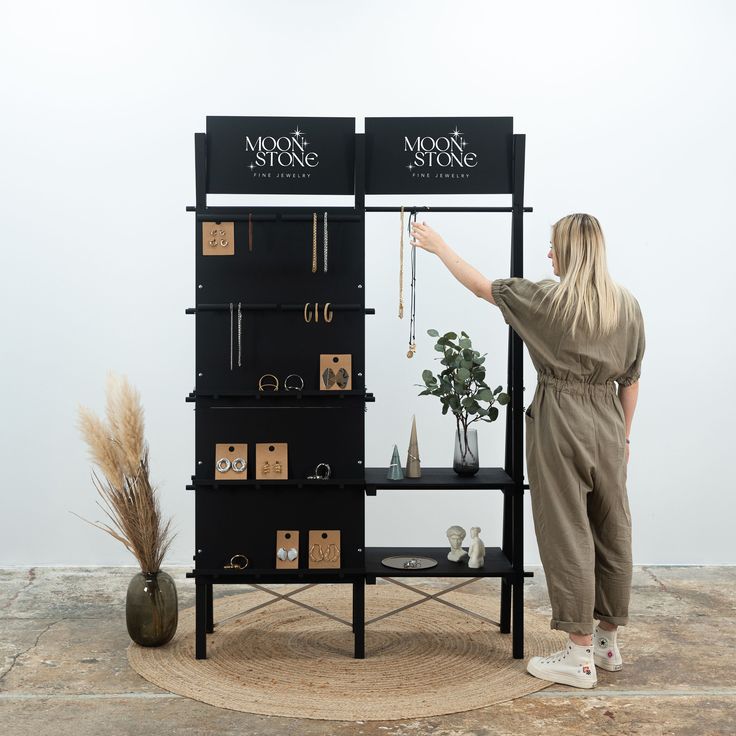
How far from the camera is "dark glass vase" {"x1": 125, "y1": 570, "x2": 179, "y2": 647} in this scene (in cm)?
388

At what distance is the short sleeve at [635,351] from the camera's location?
3547 mm

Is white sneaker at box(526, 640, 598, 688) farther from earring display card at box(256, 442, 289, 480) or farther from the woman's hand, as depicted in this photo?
the woman's hand

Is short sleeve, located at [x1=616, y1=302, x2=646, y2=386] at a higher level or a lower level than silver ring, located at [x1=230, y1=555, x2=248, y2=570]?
higher

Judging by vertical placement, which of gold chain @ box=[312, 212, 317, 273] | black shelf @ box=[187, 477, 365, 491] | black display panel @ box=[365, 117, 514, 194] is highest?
black display panel @ box=[365, 117, 514, 194]

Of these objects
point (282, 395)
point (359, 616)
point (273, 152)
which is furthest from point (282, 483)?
A: point (273, 152)

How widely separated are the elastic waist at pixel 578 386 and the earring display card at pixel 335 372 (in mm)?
729

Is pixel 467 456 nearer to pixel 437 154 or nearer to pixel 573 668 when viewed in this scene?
pixel 573 668

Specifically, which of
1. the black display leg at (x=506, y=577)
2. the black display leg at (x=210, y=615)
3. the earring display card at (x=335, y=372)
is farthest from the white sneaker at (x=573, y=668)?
the black display leg at (x=210, y=615)

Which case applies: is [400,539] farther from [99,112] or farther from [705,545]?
[99,112]

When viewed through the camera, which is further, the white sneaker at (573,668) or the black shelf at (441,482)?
the black shelf at (441,482)

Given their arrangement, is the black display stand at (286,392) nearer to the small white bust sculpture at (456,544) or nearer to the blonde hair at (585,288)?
the small white bust sculpture at (456,544)

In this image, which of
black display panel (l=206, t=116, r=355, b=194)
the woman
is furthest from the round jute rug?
black display panel (l=206, t=116, r=355, b=194)

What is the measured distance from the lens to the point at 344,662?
379 centimetres

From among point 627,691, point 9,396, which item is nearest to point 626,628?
point 627,691
